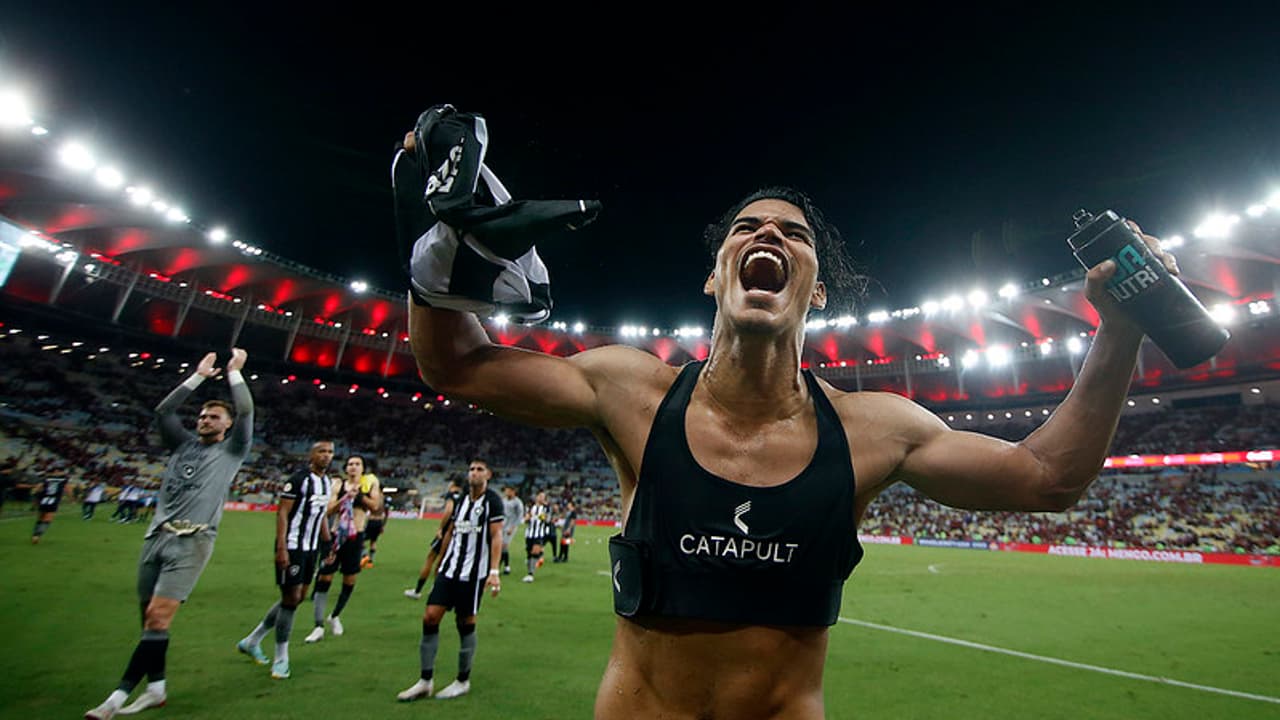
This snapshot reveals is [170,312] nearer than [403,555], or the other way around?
[403,555]

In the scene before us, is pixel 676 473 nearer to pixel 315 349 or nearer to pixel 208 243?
pixel 208 243

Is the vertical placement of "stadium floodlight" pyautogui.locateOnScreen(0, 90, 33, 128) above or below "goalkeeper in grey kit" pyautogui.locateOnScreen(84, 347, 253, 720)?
above

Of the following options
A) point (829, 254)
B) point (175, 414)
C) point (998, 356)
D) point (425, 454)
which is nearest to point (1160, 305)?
point (829, 254)

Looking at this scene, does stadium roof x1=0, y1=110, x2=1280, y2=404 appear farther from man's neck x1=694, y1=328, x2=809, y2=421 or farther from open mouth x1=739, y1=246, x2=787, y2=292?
man's neck x1=694, y1=328, x2=809, y2=421

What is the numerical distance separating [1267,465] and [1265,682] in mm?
40819

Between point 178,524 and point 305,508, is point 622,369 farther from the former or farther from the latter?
point 305,508

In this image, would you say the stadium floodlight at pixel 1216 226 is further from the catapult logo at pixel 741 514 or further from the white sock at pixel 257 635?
the white sock at pixel 257 635

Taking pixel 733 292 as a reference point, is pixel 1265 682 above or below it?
below

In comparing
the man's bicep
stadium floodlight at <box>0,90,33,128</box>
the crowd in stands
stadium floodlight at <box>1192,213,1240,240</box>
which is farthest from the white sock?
stadium floodlight at <box>1192,213,1240,240</box>

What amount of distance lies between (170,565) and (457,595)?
276 centimetres

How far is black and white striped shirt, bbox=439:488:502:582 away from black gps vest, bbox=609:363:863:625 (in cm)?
578

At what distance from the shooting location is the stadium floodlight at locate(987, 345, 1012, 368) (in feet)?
151

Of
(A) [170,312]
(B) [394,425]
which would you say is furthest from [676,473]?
(B) [394,425]

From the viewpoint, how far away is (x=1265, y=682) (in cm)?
696
